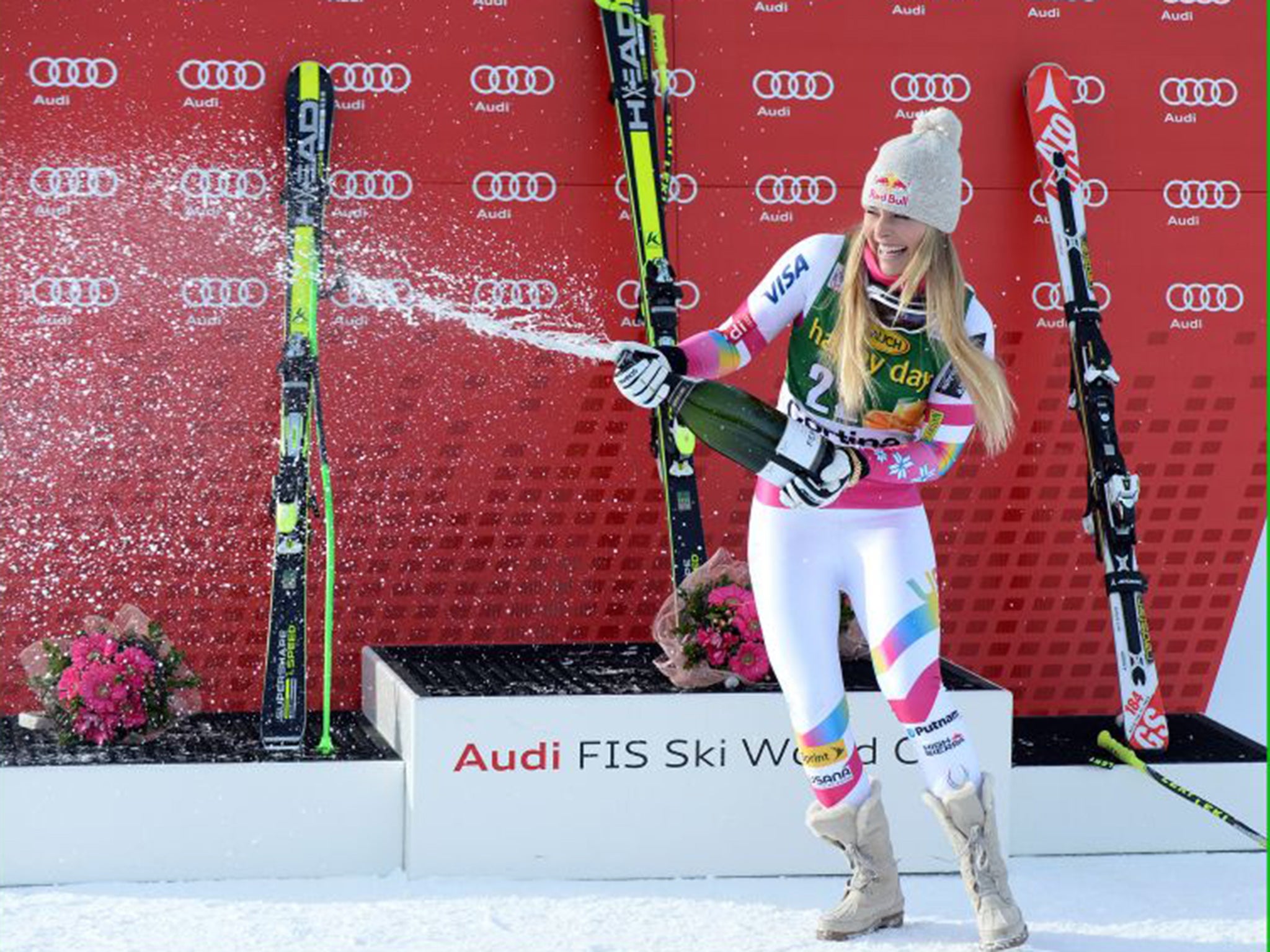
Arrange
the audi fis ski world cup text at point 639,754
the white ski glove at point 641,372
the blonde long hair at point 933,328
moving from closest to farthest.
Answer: the white ski glove at point 641,372
the blonde long hair at point 933,328
the audi fis ski world cup text at point 639,754

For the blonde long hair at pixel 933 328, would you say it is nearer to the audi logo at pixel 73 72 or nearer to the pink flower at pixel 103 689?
the pink flower at pixel 103 689

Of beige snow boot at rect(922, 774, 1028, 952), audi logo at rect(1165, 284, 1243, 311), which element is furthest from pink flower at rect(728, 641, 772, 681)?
audi logo at rect(1165, 284, 1243, 311)

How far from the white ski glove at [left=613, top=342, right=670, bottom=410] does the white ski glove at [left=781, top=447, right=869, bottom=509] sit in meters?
0.30

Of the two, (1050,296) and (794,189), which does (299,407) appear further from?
(1050,296)

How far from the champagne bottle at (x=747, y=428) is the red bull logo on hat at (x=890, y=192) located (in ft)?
1.39

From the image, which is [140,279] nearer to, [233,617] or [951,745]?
[233,617]

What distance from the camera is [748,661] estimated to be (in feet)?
15.1

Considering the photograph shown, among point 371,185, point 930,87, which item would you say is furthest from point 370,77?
point 930,87

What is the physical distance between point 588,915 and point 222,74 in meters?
2.10

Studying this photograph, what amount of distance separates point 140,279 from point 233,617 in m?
0.82

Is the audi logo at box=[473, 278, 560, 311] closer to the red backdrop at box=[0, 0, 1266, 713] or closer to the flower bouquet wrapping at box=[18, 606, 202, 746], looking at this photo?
the red backdrop at box=[0, 0, 1266, 713]

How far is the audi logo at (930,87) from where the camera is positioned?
17.4 ft

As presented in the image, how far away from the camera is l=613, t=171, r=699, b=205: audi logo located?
17.1 ft

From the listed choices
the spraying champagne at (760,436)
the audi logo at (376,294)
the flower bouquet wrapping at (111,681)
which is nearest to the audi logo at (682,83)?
the audi logo at (376,294)
